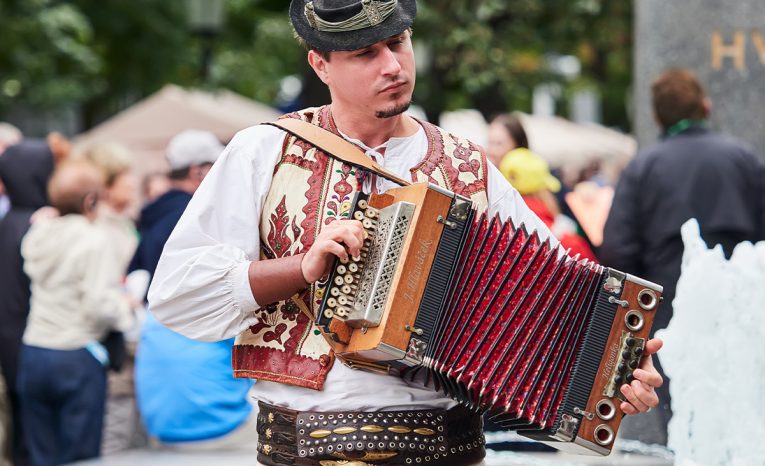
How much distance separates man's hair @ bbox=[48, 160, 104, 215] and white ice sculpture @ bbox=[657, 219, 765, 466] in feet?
11.4

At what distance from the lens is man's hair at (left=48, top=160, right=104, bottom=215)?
7.05 metres

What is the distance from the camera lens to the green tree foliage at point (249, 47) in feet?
46.7

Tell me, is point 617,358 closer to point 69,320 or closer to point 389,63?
point 389,63

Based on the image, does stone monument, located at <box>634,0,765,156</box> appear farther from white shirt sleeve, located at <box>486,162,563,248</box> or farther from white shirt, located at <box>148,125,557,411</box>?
white shirt, located at <box>148,125,557,411</box>

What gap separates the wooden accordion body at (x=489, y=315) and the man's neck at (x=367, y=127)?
0.96ft

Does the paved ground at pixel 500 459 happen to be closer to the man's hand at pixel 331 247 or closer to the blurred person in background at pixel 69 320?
the blurred person in background at pixel 69 320

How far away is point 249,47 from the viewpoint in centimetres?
2003

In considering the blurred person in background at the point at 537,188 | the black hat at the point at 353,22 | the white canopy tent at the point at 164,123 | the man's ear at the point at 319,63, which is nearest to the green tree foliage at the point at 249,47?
the white canopy tent at the point at 164,123

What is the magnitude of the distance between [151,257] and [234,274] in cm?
395

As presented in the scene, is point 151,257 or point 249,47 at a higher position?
point 249,47

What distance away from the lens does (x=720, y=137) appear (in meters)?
6.38

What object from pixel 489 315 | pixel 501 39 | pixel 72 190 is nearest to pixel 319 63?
pixel 489 315

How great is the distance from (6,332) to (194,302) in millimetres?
4362

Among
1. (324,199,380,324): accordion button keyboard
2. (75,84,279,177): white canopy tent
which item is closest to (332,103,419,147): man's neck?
(324,199,380,324): accordion button keyboard
